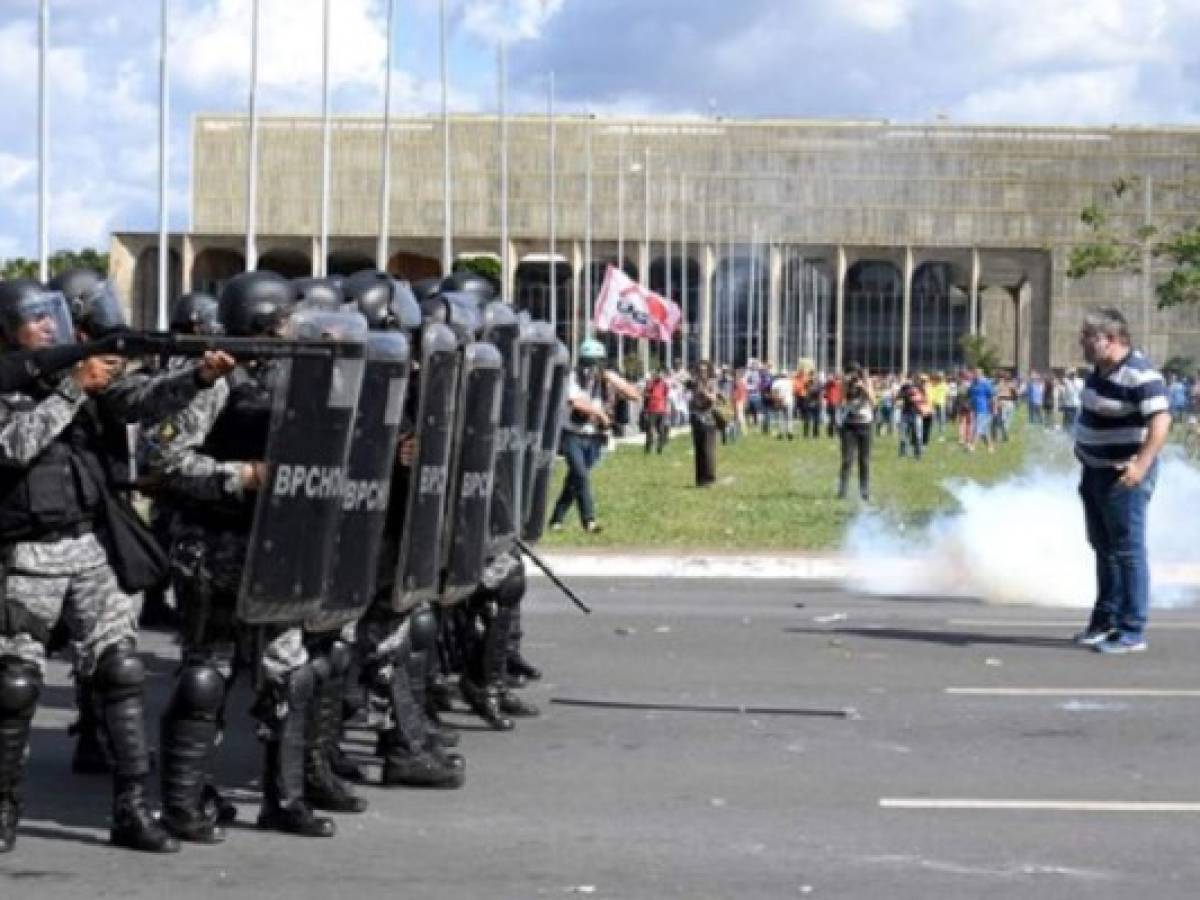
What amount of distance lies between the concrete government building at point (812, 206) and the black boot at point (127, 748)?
335ft

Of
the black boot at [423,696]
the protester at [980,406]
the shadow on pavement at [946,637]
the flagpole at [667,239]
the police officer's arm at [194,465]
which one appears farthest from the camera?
the flagpole at [667,239]

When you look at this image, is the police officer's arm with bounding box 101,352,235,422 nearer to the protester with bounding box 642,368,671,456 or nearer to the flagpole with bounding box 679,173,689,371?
the protester with bounding box 642,368,671,456

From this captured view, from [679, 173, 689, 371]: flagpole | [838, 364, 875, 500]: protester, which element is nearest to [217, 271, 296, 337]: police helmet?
[838, 364, 875, 500]: protester

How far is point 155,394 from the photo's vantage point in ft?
27.5

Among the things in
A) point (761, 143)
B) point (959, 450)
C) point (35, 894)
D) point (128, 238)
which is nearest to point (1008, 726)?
point (35, 894)

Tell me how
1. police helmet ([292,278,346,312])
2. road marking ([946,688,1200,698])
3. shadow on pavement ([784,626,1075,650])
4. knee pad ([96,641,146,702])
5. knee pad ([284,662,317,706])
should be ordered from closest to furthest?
knee pad ([96,641,146,702]), knee pad ([284,662,317,706]), police helmet ([292,278,346,312]), road marking ([946,688,1200,698]), shadow on pavement ([784,626,1075,650])

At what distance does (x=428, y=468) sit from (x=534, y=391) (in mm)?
2841

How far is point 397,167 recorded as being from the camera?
114 meters

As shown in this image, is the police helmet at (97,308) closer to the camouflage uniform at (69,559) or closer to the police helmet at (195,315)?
the camouflage uniform at (69,559)

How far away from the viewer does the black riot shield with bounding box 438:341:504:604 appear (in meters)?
9.83

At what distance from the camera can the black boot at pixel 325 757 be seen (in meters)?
9.16

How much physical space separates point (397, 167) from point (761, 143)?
16.7 m

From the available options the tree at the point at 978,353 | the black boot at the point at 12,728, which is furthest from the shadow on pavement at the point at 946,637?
the tree at the point at 978,353

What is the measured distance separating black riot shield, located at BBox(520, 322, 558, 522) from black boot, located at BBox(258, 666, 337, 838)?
3.25m
